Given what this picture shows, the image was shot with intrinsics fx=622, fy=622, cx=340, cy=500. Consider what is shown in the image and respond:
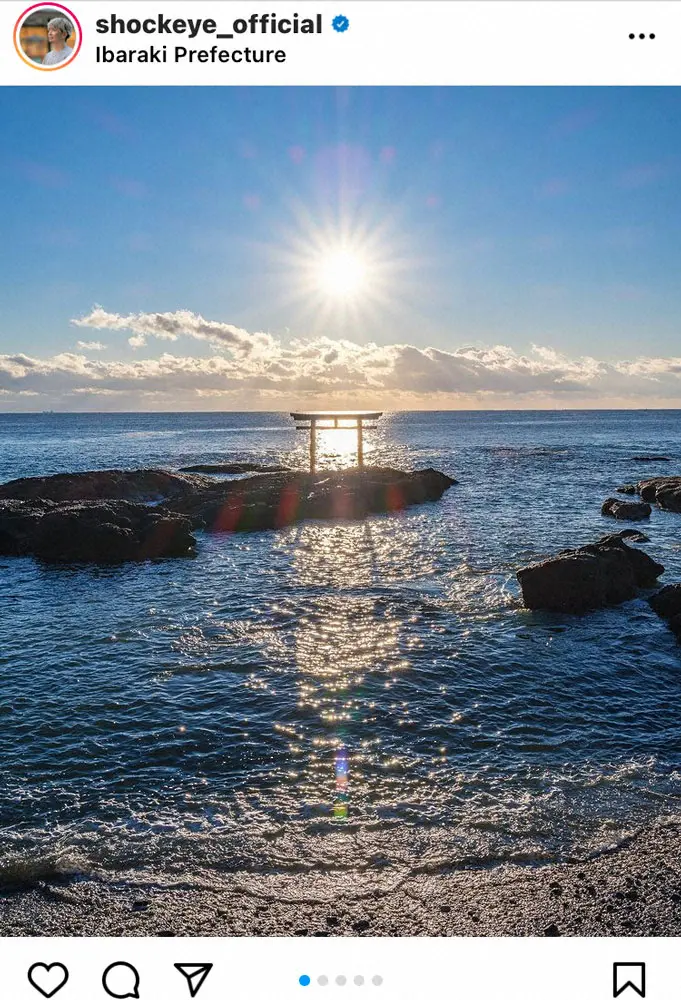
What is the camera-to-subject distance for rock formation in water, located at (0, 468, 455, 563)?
985 inches

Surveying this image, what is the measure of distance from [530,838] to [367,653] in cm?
676

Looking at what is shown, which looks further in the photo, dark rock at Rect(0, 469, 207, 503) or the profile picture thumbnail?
dark rock at Rect(0, 469, 207, 503)

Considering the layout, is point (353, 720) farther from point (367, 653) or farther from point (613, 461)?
point (613, 461)

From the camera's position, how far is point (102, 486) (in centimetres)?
4025

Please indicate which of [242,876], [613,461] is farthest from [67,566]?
[613,461]

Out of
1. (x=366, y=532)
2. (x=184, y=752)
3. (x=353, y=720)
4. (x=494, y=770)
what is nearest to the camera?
(x=494, y=770)

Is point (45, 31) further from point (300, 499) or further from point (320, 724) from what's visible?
point (300, 499)

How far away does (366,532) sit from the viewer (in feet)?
97.5

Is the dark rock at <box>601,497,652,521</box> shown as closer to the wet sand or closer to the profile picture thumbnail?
the wet sand

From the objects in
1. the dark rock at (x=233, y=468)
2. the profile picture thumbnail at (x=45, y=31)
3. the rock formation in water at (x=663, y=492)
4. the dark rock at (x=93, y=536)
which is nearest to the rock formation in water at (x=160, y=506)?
the dark rock at (x=93, y=536)

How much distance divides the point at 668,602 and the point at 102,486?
112 ft

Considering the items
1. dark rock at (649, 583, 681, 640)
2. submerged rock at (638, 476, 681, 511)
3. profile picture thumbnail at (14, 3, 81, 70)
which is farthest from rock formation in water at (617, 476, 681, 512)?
profile picture thumbnail at (14, 3, 81, 70)

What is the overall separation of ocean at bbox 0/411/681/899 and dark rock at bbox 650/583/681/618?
1.18ft

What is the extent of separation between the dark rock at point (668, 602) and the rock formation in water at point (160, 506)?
17.4 m
